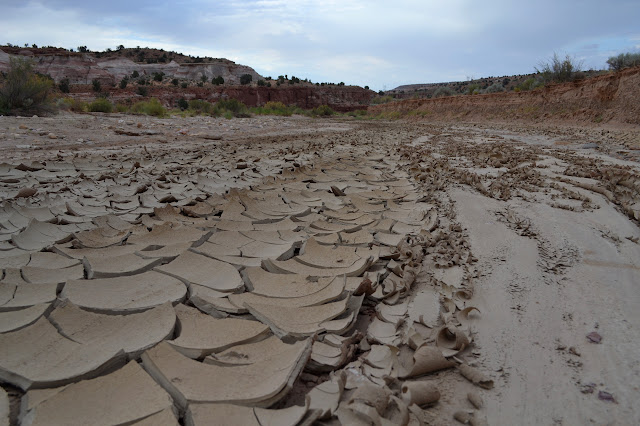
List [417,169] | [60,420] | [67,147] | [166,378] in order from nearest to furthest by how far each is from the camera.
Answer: [60,420]
[166,378]
[417,169]
[67,147]

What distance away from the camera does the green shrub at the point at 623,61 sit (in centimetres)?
1425

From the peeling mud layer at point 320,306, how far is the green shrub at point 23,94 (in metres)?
7.13

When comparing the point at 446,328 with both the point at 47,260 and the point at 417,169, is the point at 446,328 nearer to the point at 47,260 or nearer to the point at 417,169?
the point at 47,260

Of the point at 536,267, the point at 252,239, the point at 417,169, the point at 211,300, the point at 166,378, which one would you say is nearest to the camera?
the point at 166,378

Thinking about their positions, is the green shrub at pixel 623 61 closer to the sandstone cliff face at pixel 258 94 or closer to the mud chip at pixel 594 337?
the mud chip at pixel 594 337

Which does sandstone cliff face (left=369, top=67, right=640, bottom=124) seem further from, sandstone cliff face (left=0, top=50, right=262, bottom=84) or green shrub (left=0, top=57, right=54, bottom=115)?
sandstone cliff face (left=0, top=50, right=262, bottom=84)

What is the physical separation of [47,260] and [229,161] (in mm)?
3000

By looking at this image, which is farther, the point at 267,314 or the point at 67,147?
the point at 67,147

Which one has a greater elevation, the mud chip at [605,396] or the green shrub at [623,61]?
the green shrub at [623,61]

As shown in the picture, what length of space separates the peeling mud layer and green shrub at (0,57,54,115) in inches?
281

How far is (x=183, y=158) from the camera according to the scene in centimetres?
495

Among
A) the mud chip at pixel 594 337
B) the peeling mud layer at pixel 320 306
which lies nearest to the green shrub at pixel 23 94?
the peeling mud layer at pixel 320 306

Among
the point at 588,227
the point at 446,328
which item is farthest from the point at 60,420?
the point at 588,227

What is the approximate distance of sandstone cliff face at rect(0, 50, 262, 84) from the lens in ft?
99.2
